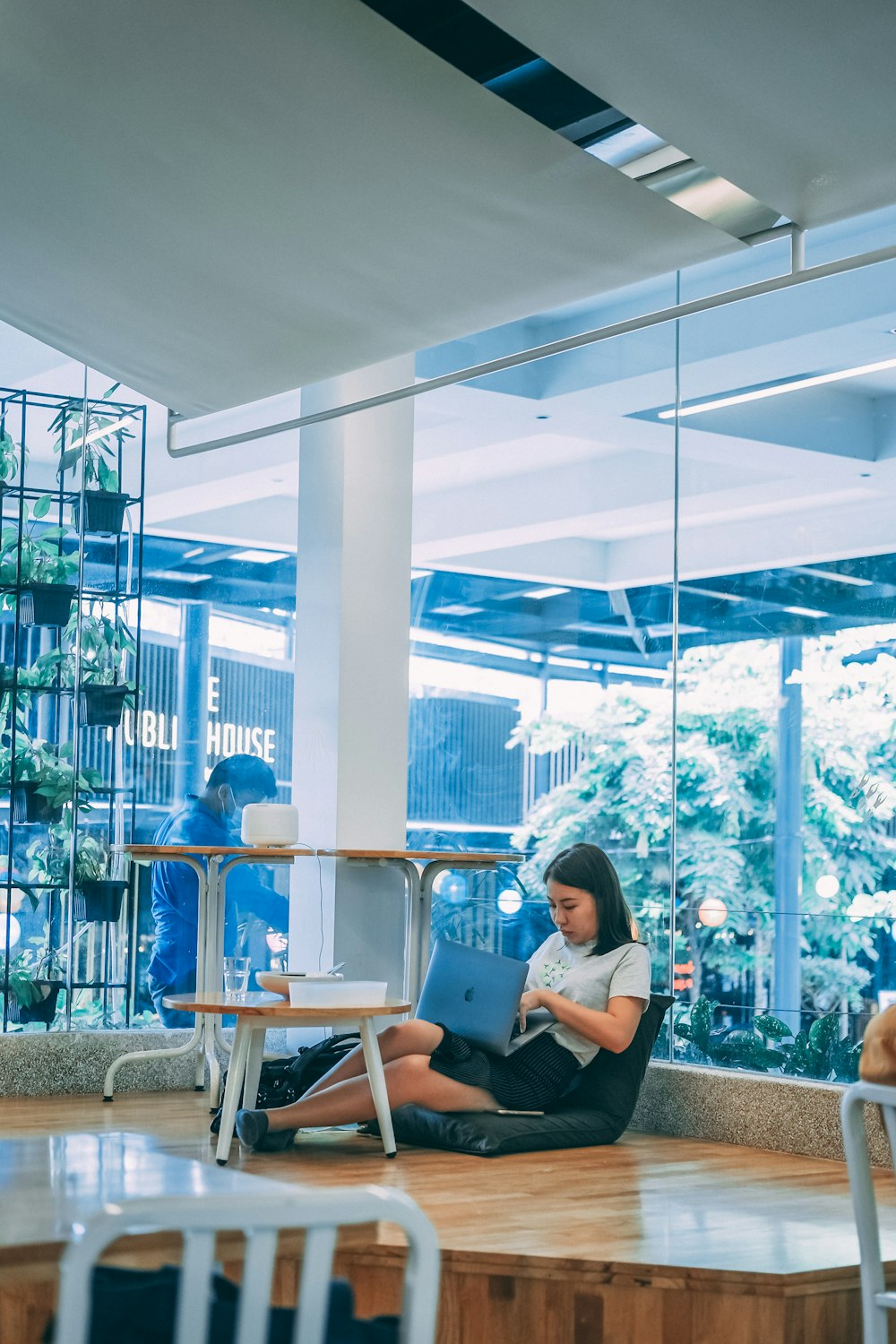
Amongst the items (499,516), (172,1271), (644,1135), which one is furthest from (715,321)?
(172,1271)

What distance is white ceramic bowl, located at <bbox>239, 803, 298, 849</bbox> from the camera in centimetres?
515

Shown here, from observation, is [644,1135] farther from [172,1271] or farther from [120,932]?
[172,1271]

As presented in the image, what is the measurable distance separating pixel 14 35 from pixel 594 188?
3.73ft

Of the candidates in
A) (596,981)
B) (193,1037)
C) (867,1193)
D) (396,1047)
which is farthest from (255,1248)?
(193,1037)

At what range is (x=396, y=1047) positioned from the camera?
454 centimetres

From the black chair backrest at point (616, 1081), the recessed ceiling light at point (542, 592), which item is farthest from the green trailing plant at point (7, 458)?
the black chair backrest at point (616, 1081)

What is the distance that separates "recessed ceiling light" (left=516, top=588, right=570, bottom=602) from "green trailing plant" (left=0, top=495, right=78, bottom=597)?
5.60 ft

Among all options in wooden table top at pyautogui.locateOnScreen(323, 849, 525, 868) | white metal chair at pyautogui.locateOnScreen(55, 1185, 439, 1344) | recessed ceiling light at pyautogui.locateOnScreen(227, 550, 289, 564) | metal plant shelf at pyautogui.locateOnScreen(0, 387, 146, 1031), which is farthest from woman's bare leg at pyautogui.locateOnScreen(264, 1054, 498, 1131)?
white metal chair at pyautogui.locateOnScreen(55, 1185, 439, 1344)

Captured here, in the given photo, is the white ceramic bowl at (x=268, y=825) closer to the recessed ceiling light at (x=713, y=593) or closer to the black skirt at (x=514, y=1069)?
the black skirt at (x=514, y=1069)

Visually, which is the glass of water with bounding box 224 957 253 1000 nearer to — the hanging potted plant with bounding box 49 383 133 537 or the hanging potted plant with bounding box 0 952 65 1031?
the hanging potted plant with bounding box 0 952 65 1031

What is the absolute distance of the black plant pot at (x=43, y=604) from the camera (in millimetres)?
5762

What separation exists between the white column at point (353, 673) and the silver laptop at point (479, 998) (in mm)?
898

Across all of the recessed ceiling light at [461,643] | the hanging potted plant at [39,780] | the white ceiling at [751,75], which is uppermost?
the white ceiling at [751,75]

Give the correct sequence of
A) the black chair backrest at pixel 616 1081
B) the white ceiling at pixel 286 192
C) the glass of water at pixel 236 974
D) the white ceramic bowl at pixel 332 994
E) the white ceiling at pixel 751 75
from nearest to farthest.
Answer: the white ceiling at pixel 751 75 < the white ceiling at pixel 286 192 < the white ceramic bowl at pixel 332 994 < the black chair backrest at pixel 616 1081 < the glass of water at pixel 236 974
